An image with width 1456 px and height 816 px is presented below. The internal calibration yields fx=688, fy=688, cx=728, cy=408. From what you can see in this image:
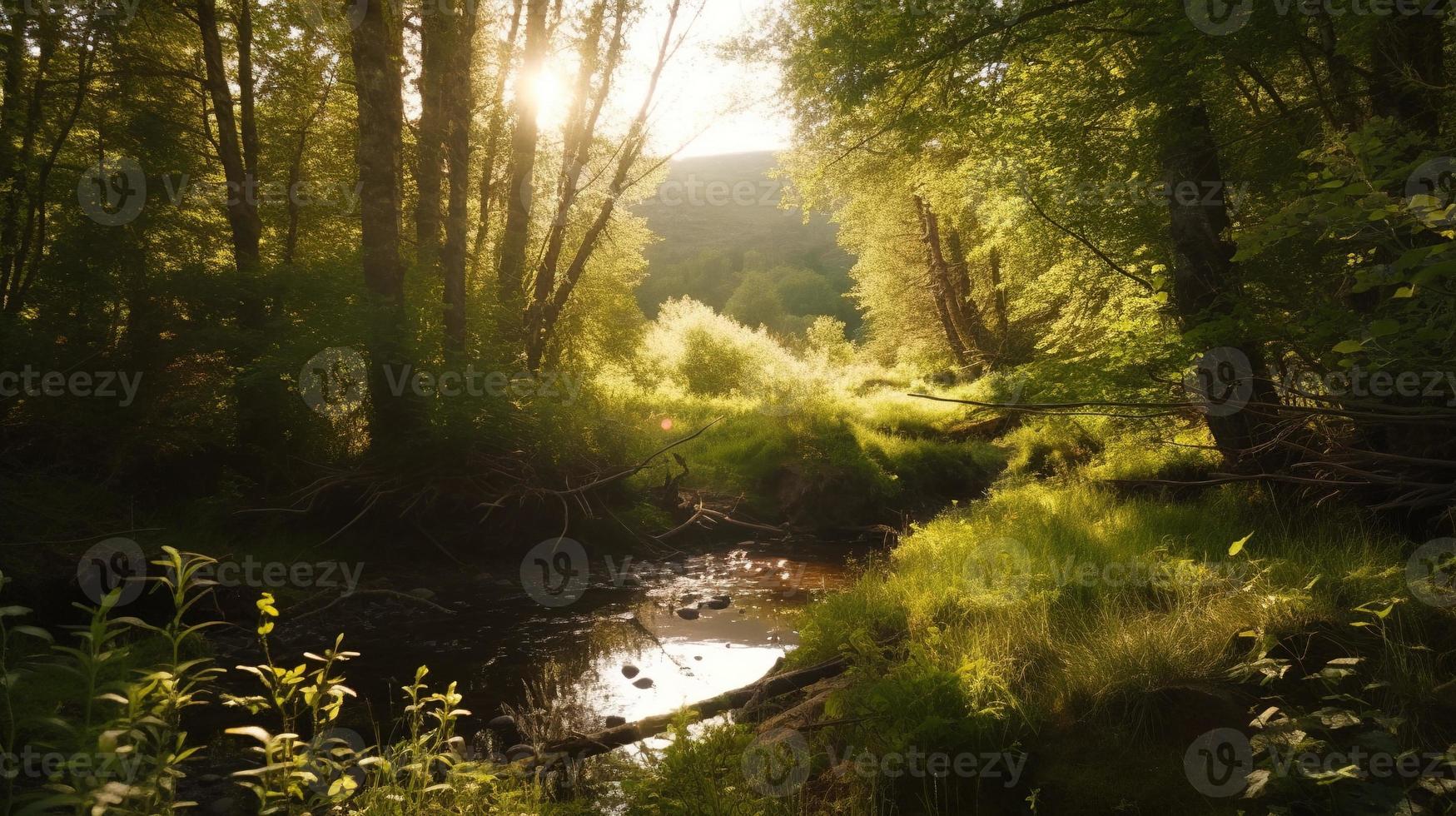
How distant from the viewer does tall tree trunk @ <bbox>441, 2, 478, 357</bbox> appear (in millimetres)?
10320

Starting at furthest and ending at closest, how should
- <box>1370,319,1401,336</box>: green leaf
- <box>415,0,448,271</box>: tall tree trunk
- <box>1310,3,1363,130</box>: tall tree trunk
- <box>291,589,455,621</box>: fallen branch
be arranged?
<box>415,0,448,271</box>: tall tree trunk → <box>291,589,455,621</box>: fallen branch → <box>1310,3,1363,130</box>: tall tree trunk → <box>1370,319,1401,336</box>: green leaf

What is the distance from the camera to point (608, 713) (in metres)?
5.91

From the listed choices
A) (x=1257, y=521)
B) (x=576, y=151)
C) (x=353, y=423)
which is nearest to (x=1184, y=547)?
(x=1257, y=521)

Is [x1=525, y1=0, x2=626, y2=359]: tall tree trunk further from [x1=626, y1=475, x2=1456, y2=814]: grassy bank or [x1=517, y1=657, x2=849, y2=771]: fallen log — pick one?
[x1=626, y1=475, x2=1456, y2=814]: grassy bank

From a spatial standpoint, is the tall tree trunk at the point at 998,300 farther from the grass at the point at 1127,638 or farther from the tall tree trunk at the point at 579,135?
the grass at the point at 1127,638

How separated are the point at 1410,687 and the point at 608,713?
205 inches

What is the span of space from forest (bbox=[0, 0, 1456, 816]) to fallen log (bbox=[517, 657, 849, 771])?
4 cm

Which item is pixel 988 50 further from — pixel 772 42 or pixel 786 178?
pixel 786 178

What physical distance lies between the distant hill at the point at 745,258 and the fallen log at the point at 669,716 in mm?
50707

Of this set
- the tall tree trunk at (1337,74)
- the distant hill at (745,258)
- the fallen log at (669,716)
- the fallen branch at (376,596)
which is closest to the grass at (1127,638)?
the fallen log at (669,716)

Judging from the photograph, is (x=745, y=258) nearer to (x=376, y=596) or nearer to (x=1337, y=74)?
(x=376, y=596)

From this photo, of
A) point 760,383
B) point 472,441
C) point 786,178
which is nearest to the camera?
point 472,441

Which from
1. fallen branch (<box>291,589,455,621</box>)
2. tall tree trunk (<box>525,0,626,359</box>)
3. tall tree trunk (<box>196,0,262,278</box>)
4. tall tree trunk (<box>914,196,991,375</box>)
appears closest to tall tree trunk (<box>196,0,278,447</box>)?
tall tree trunk (<box>196,0,262,278</box>)

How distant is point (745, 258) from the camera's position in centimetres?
10338
